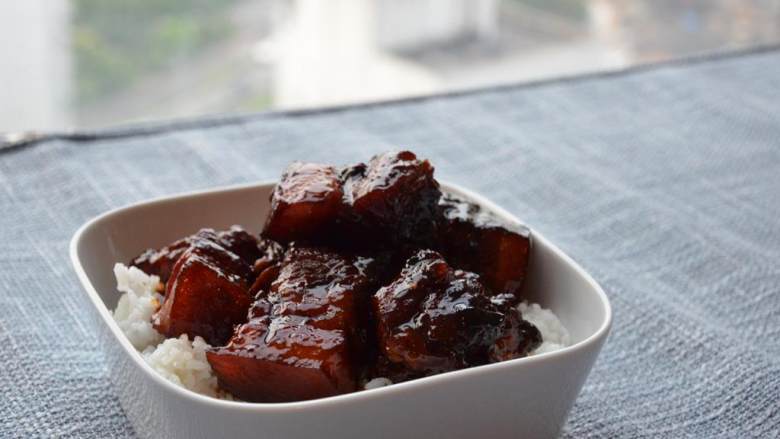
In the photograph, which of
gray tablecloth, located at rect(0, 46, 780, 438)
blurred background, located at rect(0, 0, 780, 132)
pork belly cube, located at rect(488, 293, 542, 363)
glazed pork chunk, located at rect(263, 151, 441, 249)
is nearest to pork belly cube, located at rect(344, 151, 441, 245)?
glazed pork chunk, located at rect(263, 151, 441, 249)

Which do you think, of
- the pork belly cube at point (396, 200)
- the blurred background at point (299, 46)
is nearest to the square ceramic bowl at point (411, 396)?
the pork belly cube at point (396, 200)

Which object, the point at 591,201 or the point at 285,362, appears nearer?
the point at 285,362

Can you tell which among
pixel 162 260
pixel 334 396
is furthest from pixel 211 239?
pixel 334 396

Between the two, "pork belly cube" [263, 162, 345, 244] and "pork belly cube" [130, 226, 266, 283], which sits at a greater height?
"pork belly cube" [263, 162, 345, 244]

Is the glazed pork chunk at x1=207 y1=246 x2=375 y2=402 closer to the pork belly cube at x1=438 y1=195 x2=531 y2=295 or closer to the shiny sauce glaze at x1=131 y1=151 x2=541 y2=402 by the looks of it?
the shiny sauce glaze at x1=131 y1=151 x2=541 y2=402

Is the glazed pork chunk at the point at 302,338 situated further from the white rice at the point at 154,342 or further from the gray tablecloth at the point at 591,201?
the gray tablecloth at the point at 591,201

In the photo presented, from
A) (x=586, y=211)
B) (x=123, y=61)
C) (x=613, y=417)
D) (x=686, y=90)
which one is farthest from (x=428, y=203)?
(x=123, y=61)

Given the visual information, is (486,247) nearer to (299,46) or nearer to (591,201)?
(591,201)
